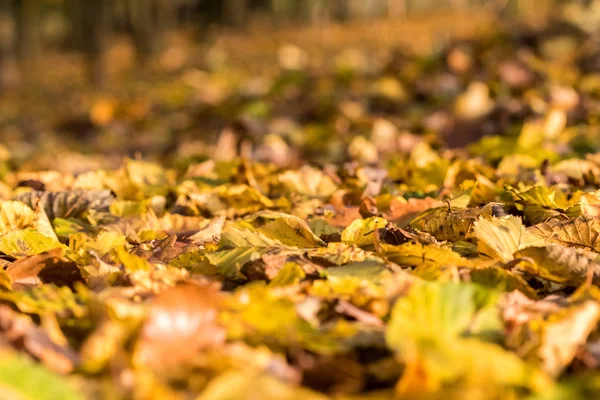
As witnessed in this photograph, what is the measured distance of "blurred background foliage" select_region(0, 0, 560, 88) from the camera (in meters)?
13.2

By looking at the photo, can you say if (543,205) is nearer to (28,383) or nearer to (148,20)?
(28,383)

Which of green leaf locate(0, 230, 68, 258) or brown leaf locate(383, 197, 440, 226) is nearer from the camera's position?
green leaf locate(0, 230, 68, 258)

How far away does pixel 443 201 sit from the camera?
2.04 m

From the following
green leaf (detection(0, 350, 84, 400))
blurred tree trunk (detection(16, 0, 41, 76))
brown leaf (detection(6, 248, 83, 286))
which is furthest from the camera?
blurred tree trunk (detection(16, 0, 41, 76))

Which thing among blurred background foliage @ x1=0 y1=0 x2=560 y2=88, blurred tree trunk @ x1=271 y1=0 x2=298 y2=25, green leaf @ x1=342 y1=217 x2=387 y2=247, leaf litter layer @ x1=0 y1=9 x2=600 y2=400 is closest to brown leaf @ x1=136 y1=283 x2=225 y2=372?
leaf litter layer @ x1=0 y1=9 x2=600 y2=400

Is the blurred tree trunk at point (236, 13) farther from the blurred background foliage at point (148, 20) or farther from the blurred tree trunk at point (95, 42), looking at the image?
the blurred tree trunk at point (95, 42)

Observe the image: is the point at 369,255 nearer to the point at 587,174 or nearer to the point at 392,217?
the point at 392,217

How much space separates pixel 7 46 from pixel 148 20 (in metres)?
4.77

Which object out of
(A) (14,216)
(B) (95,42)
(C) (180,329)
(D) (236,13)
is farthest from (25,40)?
(C) (180,329)

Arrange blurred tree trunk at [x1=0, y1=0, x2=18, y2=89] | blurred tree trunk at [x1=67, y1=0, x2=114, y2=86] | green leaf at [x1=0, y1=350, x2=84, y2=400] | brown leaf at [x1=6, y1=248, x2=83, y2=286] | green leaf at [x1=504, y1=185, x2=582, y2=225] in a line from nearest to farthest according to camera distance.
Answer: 1. green leaf at [x1=0, y1=350, x2=84, y2=400]
2. brown leaf at [x1=6, y1=248, x2=83, y2=286]
3. green leaf at [x1=504, y1=185, x2=582, y2=225]
4. blurred tree trunk at [x1=67, y1=0, x2=114, y2=86]
5. blurred tree trunk at [x1=0, y1=0, x2=18, y2=89]

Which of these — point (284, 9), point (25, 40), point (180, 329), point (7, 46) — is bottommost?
point (284, 9)

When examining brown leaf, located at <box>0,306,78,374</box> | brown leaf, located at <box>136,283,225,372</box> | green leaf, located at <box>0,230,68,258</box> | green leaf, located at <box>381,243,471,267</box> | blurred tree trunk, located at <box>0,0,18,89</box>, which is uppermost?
brown leaf, located at <box>136,283,225,372</box>

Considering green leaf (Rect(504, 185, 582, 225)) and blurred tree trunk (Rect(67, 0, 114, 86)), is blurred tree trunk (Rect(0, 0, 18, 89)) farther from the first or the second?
green leaf (Rect(504, 185, 582, 225))

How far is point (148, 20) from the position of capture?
658 inches
